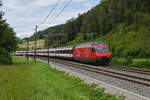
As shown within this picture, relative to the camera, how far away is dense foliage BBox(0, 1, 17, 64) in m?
35.2

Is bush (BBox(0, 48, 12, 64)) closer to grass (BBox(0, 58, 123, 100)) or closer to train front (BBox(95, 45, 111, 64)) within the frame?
train front (BBox(95, 45, 111, 64))

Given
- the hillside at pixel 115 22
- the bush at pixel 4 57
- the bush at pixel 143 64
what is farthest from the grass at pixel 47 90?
the hillside at pixel 115 22

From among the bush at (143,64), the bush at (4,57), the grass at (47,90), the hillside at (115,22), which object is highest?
the hillside at (115,22)

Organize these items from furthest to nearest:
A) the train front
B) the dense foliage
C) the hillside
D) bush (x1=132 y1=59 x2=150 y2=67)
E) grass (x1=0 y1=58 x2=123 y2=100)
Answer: the hillside
the dense foliage
the train front
bush (x1=132 y1=59 x2=150 y2=67)
grass (x1=0 y1=58 x2=123 y2=100)

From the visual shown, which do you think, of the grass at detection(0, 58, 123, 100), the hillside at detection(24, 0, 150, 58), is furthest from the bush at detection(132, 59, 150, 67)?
the hillside at detection(24, 0, 150, 58)

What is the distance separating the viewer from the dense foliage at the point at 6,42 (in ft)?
115

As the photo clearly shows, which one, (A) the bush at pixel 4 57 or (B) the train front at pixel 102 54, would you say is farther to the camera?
(A) the bush at pixel 4 57

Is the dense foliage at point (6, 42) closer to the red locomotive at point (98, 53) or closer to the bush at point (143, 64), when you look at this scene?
the red locomotive at point (98, 53)

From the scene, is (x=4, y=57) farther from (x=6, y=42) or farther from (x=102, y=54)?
(x=102, y=54)

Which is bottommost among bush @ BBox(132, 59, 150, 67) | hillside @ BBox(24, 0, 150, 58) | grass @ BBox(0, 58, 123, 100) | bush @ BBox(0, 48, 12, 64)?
grass @ BBox(0, 58, 123, 100)

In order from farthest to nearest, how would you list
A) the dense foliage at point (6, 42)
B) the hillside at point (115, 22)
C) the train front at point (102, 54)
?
the hillside at point (115, 22), the dense foliage at point (6, 42), the train front at point (102, 54)

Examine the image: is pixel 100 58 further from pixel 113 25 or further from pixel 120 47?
pixel 113 25

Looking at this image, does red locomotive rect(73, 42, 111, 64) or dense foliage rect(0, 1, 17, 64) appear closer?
red locomotive rect(73, 42, 111, 64)

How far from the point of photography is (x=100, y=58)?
1120 inches
